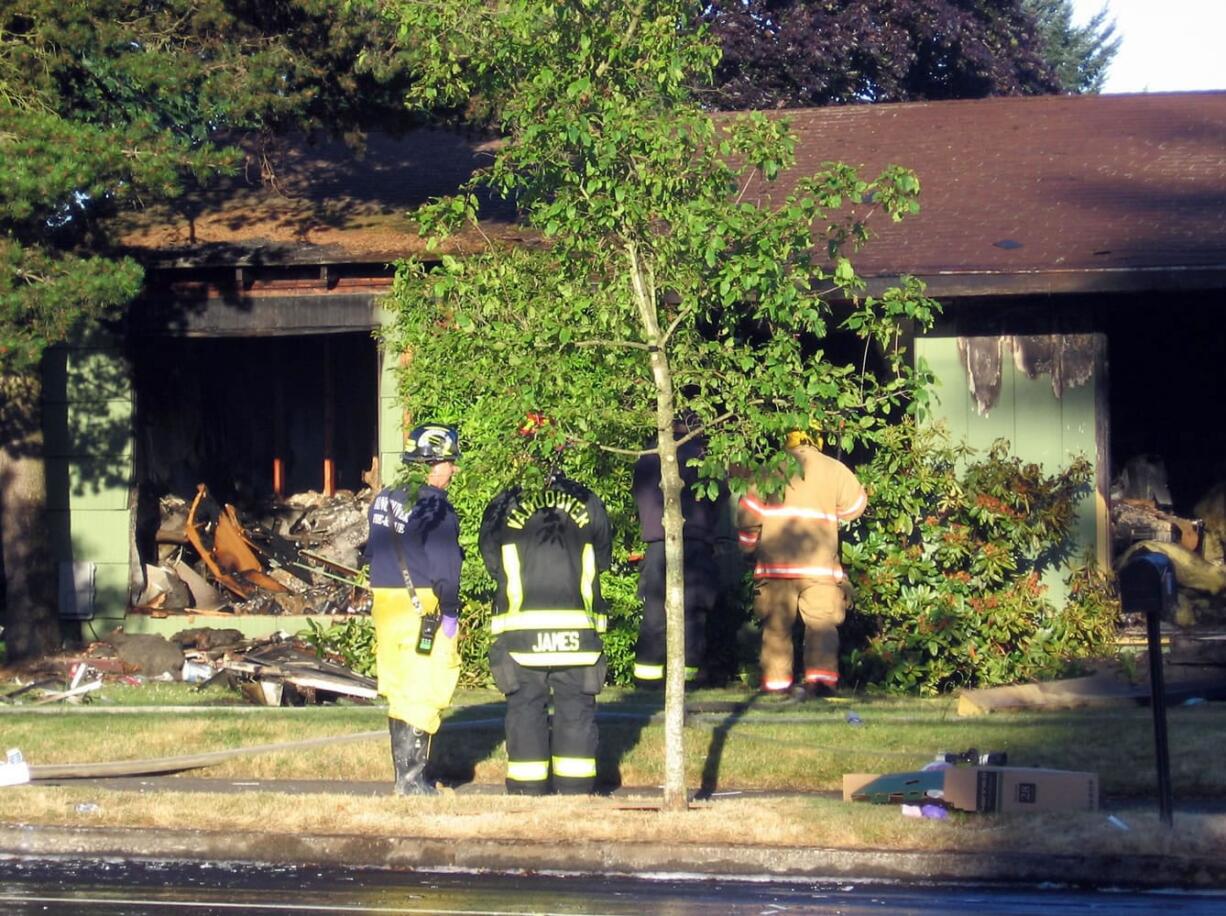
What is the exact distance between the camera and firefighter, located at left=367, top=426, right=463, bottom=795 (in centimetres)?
881

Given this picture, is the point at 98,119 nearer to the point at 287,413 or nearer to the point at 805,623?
the point at 287,413

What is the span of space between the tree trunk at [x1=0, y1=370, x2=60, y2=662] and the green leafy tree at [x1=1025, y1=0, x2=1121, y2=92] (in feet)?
105

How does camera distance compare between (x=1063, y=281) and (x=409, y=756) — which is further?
(x=1063, y=281)

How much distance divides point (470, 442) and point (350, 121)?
10.9 ft

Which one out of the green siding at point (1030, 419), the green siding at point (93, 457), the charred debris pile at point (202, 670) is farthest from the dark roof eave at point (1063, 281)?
the green siding at point (93, 457)

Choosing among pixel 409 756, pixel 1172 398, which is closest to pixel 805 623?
pixel 409 756

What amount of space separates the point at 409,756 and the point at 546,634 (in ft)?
3.34

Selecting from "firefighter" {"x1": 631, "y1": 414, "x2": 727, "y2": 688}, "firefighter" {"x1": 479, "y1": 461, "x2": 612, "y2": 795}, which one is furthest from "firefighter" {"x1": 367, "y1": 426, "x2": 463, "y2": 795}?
"firefighter" {"x1": 631, "y1": 414, "x2": 727, "y2": 688}

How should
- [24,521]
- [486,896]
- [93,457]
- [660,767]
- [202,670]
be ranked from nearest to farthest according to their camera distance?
1. [486,896]
2. [660,767]
3. [202,670]
4. [24,521]
5. [93,457]

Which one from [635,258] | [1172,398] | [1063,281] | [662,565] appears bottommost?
[662,565]

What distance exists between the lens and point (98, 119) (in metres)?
13.7

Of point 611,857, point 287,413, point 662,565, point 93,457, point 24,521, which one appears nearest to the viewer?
point 611,857

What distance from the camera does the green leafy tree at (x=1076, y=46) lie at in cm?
4125

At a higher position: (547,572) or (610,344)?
(610,344)
